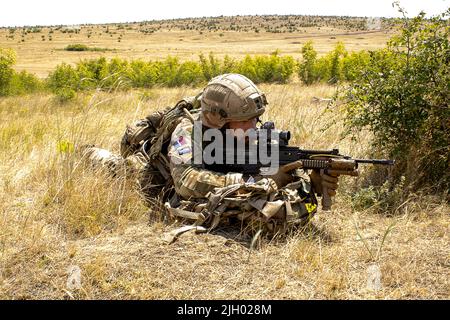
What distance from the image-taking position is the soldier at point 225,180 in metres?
3.82

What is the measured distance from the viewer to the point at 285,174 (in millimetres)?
4160

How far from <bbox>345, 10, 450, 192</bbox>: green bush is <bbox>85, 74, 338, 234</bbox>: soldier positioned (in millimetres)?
1423

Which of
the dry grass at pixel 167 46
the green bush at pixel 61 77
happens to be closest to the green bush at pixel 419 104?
the green bush at pixel 61 77

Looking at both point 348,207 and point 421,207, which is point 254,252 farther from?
point 421,207

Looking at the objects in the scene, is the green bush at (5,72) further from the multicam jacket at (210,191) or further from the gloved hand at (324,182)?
the gloved hand at (324,182)

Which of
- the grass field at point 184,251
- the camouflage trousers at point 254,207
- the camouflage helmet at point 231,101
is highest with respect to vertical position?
the camouflage helmet at point 231,101

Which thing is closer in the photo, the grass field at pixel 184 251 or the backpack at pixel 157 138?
the grass field at pixel 184 251

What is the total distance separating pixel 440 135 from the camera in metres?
4.98

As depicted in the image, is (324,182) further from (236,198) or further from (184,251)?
(184,251)

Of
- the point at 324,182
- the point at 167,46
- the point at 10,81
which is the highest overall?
the point at 324,182

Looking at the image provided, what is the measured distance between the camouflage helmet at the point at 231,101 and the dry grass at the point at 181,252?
1.04 metres

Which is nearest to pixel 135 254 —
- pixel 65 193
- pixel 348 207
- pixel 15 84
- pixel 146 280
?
pixel 146 280

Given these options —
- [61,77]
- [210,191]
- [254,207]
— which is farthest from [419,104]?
[61,77]

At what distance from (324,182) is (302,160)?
0.86 feet
